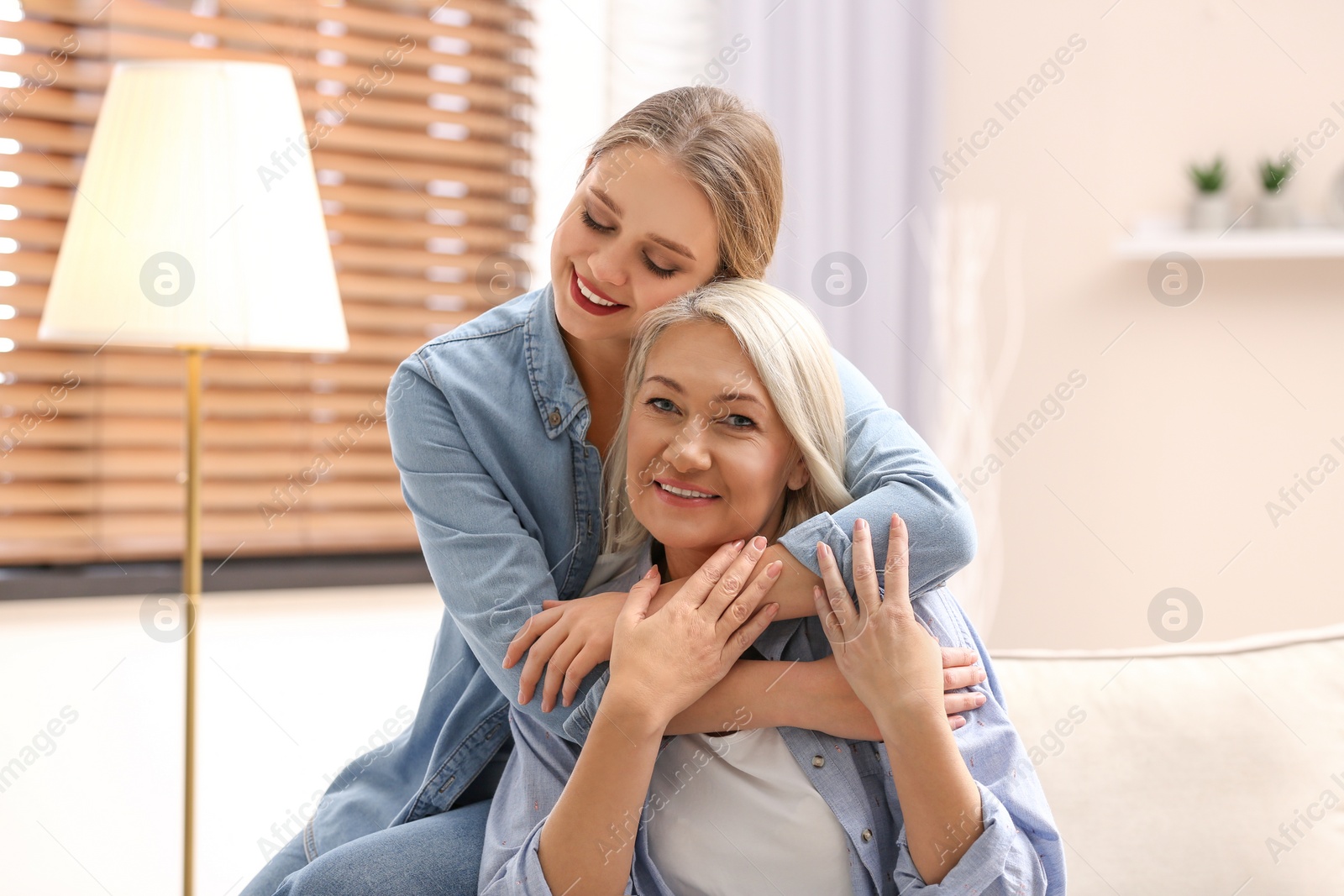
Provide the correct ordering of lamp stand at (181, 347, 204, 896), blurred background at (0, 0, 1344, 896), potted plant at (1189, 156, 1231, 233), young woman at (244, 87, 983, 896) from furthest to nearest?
potted plant at (1189, 156, 1231, 233) < blurred background at (0, 0, 1344, 896) < lamp stand at (181, 347, 204, 896) < young woman at (244, 87, 983, 896)

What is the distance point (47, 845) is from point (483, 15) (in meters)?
1.86

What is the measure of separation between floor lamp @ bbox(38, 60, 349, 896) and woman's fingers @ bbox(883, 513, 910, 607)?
0.93 meters

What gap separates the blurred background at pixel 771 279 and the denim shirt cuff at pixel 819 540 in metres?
0.88

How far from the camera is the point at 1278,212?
8.73 ft

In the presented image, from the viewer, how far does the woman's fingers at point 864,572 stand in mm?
1146

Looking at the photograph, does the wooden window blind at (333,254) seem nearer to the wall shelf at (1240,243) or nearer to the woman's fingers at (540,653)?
the woman's fingers at (540,653)

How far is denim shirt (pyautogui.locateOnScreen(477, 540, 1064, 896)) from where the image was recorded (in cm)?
112

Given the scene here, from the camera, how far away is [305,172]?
65.2 inches

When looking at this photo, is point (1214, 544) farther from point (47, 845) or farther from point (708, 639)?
point (47, 845)

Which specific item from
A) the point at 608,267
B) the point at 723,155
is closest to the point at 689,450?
the point at 608,267

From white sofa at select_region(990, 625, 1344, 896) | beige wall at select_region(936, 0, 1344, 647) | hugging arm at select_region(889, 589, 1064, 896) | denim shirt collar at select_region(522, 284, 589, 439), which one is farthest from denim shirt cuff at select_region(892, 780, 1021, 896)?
beige wall at select_region(936, 0, 1344, 647)

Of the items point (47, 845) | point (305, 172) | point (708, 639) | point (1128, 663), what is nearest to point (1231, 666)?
point (1128, 663)

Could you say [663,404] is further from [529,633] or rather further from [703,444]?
[529,633]

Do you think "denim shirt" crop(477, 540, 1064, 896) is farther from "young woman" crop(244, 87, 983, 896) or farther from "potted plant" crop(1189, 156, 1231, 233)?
"potted plant" crop(1189, 156, 1231, 233)
